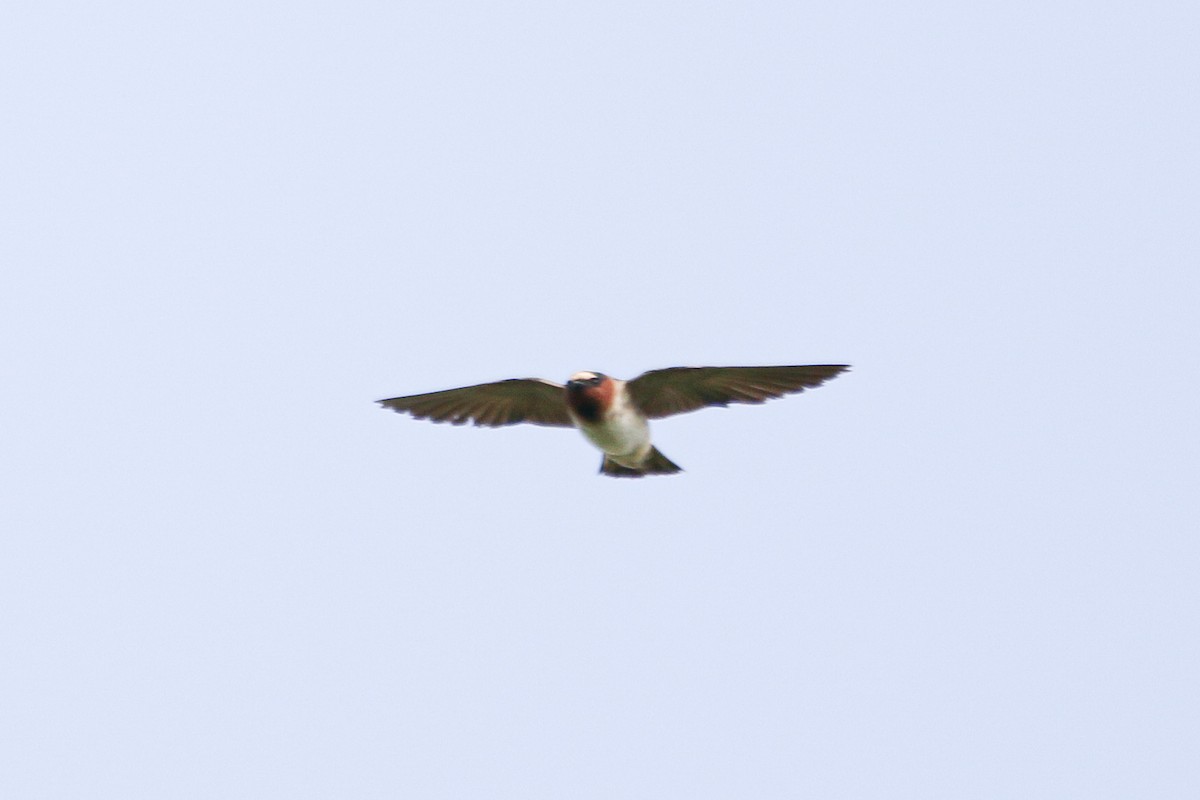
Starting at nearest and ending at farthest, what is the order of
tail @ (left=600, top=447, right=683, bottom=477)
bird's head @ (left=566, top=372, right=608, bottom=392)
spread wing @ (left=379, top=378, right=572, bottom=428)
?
bird's head @ (left=566, top=372, right=608, bottom=392)
spread wing @ (left=379, top=378, right=572, bottom=428)
tail @ (left=600, top=447, right=683, bottom=477)

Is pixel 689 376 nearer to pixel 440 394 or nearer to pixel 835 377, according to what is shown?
pixel 835 377

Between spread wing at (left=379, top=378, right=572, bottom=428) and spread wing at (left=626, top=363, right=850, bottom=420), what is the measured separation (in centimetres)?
80

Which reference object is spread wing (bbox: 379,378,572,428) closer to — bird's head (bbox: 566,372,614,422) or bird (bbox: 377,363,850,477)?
bird (bbox: 377,363,850,477)

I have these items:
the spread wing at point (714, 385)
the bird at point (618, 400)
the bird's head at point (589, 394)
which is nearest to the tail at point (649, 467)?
the bird at point (618, 400)

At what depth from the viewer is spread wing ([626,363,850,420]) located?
48.1 feet

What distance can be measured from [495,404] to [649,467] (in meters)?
1.46

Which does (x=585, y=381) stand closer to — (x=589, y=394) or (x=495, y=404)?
(x=589, y=394)

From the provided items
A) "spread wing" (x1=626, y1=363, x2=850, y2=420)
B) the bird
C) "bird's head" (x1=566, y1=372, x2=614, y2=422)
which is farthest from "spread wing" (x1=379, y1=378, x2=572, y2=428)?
"spread wing" (x1=626, y1=363, x2=850, y2=420)

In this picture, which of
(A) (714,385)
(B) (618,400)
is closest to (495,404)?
(B) (618,400)

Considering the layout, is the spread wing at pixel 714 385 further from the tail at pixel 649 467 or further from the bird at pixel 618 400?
the tail at pixel 649 467

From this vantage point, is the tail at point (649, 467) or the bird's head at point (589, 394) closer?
the bird's head at point (589, 394)

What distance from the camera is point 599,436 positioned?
49.6ft

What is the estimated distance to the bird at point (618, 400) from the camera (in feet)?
48.3

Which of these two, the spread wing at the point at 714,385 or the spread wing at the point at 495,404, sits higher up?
the spread wing at the point at 495,404
